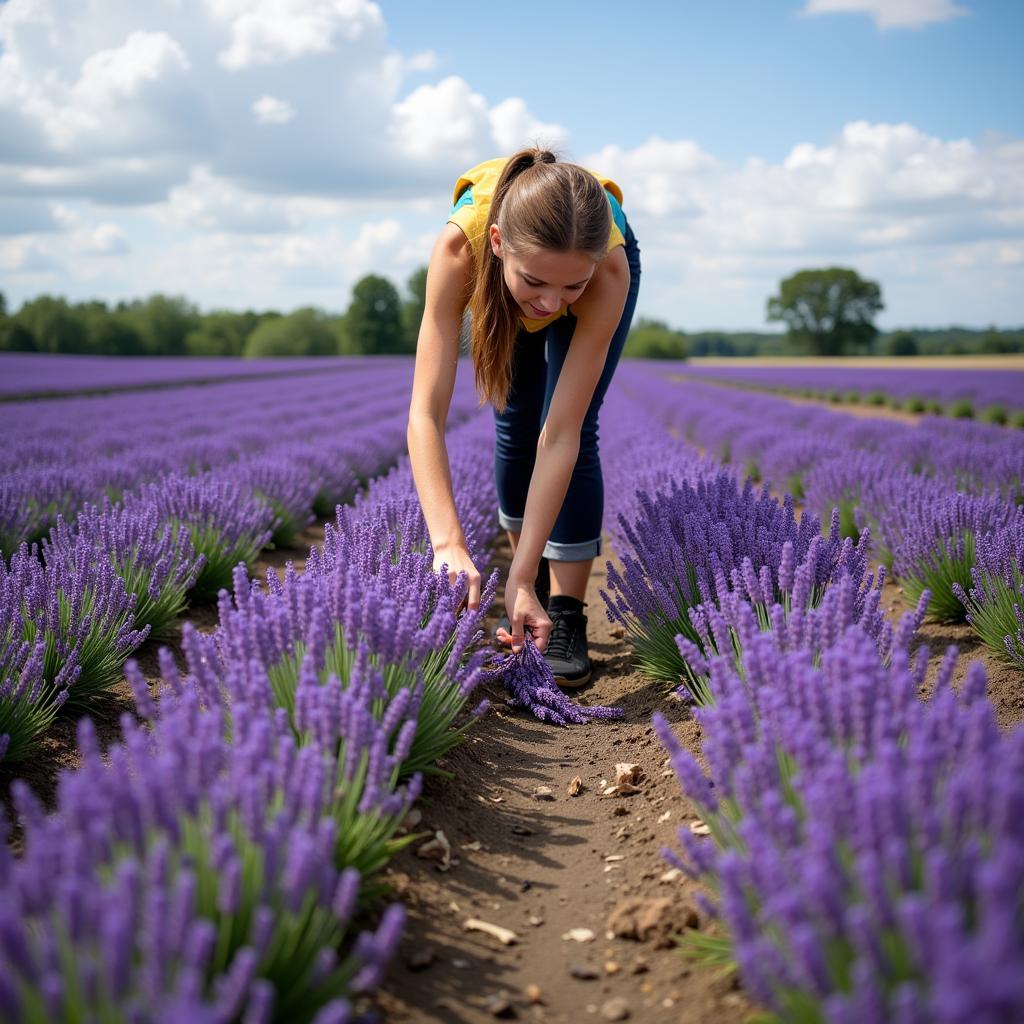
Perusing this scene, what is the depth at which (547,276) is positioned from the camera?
2.21 m

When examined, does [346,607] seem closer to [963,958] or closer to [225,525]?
[963,958]

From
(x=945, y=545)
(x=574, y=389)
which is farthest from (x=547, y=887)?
(x=945, y=545)

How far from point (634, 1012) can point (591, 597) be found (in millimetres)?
3138

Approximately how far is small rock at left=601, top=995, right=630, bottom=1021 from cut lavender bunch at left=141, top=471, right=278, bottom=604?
9.53 ft

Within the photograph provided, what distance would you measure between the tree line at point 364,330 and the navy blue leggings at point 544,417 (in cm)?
4037

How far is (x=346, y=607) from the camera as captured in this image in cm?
177

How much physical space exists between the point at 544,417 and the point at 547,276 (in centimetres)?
74

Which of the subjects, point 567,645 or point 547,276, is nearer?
point 547,276

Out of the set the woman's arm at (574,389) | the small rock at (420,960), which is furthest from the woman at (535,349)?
the small rock at (420,960)

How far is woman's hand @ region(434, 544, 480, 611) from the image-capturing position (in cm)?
225

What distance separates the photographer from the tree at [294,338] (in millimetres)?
58675

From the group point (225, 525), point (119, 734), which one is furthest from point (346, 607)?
point (225, 525)

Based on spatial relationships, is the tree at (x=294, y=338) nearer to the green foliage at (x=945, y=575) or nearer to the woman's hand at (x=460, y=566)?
the green foliage at (x=945, y=575)

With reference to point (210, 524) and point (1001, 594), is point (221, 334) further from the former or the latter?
point (1001, 594)
